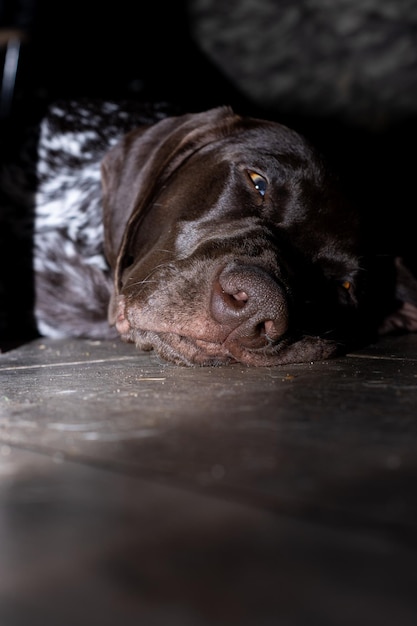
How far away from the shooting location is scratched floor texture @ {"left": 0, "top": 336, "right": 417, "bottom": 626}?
863mm

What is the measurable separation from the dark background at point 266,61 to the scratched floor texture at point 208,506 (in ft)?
11.2

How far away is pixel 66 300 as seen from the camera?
11.7ft

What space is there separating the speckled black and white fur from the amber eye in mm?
819

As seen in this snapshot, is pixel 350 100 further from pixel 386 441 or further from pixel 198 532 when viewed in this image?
pixel 198 532

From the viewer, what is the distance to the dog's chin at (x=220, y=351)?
2.40 meters

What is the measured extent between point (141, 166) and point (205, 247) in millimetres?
766

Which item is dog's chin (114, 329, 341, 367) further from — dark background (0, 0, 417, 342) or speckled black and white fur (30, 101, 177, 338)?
dark background (0, 0, 417, 342)

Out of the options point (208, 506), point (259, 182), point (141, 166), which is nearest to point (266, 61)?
point (141, 166)

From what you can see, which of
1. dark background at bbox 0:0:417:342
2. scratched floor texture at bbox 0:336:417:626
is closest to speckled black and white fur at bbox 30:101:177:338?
dark background at bbox 0:0:417:342

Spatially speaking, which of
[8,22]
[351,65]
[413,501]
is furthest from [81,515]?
[351,65]

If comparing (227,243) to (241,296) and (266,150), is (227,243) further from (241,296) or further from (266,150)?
(266,150)

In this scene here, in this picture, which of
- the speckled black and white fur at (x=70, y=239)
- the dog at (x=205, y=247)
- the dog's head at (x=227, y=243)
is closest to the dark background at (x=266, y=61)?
the speckled black and white fur at (x=70, y=239)

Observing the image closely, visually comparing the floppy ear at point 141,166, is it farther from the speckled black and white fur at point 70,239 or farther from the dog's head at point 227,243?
the speckled black and white fur at point 70,239

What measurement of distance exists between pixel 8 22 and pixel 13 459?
425cm
